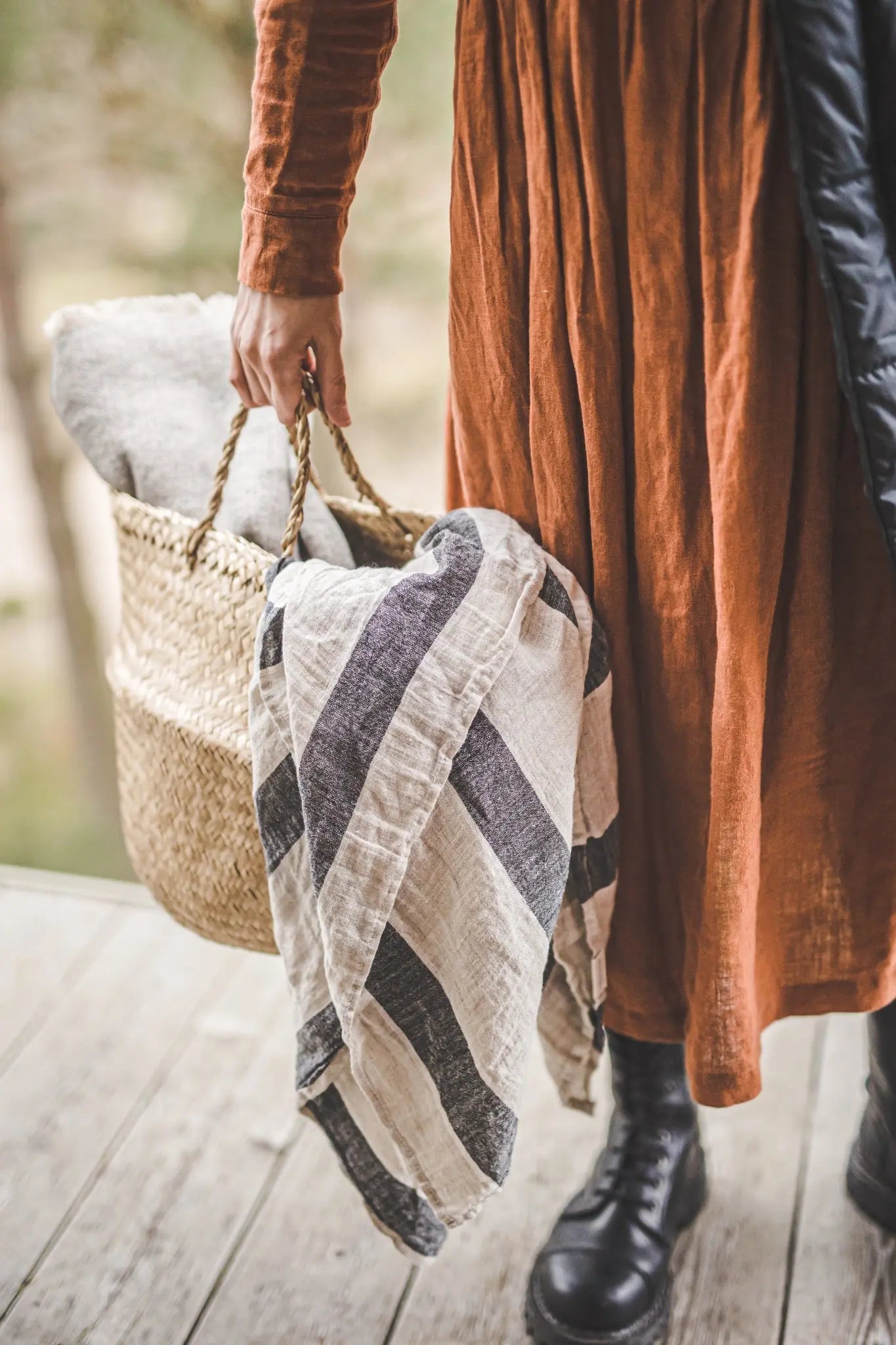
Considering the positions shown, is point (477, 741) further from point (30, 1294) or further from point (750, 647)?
point (30, 1294)

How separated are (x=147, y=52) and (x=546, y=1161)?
1226 millimetres

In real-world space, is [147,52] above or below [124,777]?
above

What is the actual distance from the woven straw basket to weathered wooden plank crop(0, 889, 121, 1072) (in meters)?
0.43

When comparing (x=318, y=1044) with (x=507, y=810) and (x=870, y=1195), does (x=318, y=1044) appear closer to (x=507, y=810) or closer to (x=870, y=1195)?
(x=507, y=810)

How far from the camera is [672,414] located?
0.67m

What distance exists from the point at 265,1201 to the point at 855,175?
3.11 ft

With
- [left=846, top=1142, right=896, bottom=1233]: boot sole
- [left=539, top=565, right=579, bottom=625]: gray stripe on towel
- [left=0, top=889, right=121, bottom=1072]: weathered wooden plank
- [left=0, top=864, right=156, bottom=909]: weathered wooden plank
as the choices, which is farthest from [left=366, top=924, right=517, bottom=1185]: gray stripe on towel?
[left=0, top=864, right=156, bottom=909]: weathered wooden plank

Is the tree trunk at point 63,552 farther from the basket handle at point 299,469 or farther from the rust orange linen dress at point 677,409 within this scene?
the rust orange linen dress at point 677,409

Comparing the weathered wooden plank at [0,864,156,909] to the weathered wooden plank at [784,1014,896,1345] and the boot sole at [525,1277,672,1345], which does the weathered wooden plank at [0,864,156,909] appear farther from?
the weathered wooden plank at [784,1014,896,1345]

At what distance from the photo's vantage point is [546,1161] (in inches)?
42.3

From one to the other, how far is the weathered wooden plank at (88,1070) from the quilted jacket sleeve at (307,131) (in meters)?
0.83

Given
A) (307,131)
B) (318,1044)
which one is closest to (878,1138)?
(318,1044)

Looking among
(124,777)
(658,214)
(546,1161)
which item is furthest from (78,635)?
(658,214)

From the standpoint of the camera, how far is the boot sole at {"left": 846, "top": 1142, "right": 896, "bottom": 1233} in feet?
3.18
